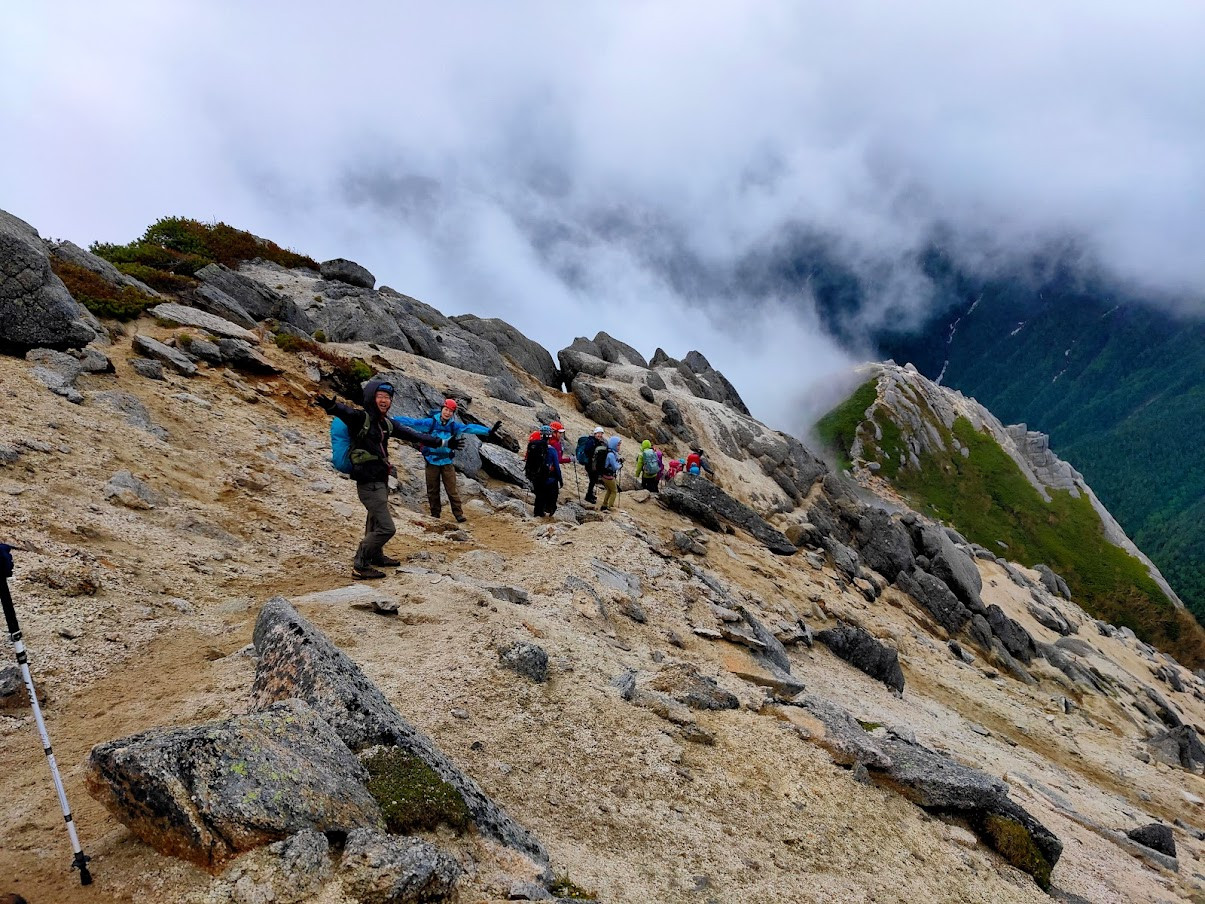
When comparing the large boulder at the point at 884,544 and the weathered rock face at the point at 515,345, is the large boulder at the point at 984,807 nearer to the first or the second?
the large boulder at the point at 884,544

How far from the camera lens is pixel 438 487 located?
1783 cm

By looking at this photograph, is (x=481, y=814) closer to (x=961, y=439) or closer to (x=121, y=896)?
(x=121, y=896)

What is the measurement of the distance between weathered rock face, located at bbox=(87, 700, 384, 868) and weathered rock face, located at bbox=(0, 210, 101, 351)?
17.1m

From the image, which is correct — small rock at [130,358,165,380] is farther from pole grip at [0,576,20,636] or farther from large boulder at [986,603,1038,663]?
large boulder at [986,603,1038,663]

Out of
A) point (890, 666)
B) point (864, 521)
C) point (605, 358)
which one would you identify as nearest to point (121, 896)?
point (890, 666)

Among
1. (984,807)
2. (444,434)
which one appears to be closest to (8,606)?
(984,807)

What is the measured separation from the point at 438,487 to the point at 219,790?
14.0 metres

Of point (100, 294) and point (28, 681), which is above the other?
point (100, 294)

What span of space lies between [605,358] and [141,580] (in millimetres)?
55489

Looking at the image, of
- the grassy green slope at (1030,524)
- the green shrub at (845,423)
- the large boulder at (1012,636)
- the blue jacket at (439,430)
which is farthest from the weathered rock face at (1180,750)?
the green shrub at (845,423)

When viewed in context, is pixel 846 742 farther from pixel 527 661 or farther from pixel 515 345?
pixel 515 345

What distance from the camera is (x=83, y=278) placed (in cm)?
2200

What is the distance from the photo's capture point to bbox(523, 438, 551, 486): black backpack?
19516 millimetres

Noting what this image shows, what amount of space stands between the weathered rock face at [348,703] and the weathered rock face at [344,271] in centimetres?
4414
